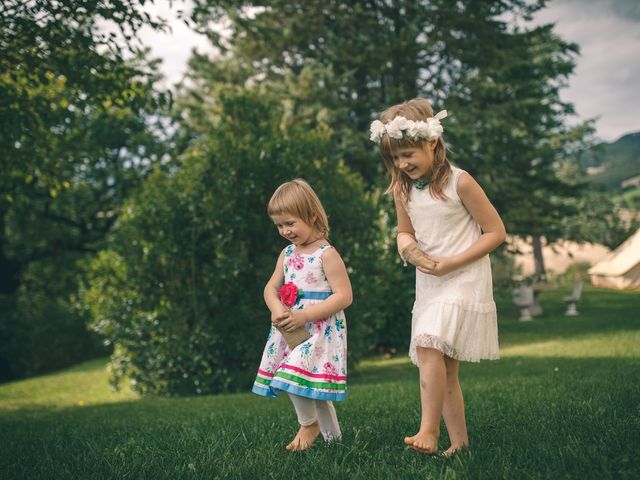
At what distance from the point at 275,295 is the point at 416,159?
3.92 feet

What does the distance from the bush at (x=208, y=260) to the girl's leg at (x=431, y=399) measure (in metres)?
5.96

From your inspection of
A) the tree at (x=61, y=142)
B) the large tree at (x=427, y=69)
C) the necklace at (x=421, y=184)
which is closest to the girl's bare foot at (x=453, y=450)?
the necklace at (x=421, y=184)

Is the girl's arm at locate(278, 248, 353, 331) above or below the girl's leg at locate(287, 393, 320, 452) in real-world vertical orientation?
above

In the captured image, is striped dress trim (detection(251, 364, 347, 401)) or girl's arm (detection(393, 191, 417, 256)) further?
girl's arm (detection(393, 191, 417, 256))

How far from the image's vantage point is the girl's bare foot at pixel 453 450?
324 centimetres

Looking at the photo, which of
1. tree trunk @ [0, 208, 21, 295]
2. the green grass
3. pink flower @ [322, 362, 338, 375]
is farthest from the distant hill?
pink flower @ [322, 362, 338, 375]

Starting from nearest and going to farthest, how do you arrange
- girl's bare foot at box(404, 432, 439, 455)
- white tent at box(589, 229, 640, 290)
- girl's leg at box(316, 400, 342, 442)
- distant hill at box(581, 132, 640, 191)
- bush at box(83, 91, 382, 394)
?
girl's bare foot at box(404, 432, 439, 455) → girl's leg at box(316, 400, 342, 442) → bush at box(83, 91, 382, 394) → white tent at box(589, 229, 640, 290) → distant hill at box(581, 132, 640, 191)

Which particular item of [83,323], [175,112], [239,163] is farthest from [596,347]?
[83,323]

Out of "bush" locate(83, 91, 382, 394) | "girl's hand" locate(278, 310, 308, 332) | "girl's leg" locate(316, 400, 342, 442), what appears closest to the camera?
A: "girl's hand" locate(278, 310, 308, 332)

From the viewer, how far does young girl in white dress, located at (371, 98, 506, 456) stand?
126 inches

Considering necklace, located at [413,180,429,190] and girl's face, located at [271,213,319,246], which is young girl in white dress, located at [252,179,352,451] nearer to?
girl's face, located at [271,213,319,246]

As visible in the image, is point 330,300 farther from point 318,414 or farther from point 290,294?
point 318,414

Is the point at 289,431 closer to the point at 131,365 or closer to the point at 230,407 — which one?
the point at 230,407

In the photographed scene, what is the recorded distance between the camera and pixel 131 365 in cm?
993
